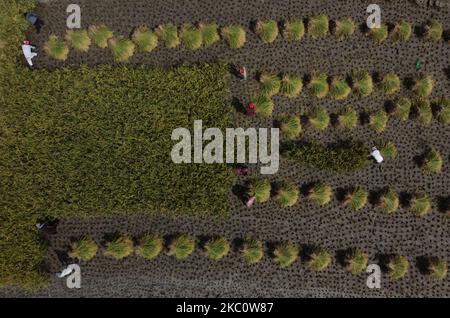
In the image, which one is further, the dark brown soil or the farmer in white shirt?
the farmer in white shirt

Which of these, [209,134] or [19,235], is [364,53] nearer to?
[209,134]

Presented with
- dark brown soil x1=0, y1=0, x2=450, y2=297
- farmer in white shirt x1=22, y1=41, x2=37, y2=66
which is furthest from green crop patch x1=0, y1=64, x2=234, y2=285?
dark brown soil x1=0, y1=0, x2=450, y2=297

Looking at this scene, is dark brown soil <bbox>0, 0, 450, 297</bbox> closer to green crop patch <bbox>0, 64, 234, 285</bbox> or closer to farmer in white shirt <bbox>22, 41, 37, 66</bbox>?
farmer in white shirt <bbox>22, 41, 37, 66</bbox>

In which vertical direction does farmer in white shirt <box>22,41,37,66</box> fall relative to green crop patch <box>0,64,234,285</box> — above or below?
above

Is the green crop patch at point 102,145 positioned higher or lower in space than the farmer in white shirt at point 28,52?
lower

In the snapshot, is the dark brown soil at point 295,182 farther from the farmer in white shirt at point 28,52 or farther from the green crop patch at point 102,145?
the green crop patch at point 102,145

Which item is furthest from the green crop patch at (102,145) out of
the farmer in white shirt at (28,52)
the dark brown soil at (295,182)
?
the dark brown soil at (295,182)

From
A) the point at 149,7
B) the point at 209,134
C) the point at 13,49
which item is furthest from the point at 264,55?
the point at 13,49
